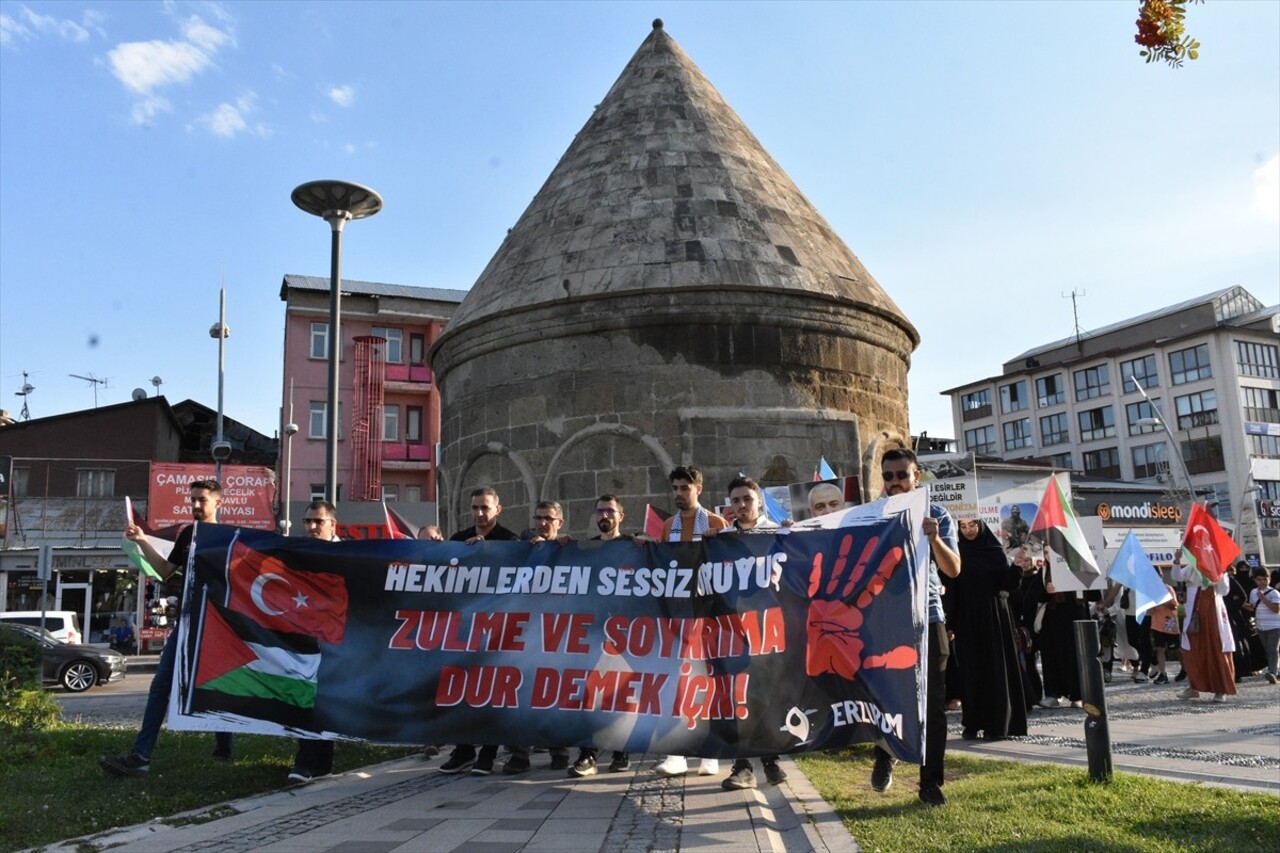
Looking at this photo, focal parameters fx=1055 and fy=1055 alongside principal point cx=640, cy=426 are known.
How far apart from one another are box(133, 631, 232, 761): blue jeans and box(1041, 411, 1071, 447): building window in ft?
231

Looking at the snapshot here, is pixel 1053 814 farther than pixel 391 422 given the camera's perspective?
No

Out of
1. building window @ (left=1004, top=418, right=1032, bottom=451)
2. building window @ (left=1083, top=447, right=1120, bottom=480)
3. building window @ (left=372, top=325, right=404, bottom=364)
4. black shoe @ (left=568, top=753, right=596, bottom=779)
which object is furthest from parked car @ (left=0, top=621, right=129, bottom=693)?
building window @ (left=1004, top=418, right=1032, bottom=451)

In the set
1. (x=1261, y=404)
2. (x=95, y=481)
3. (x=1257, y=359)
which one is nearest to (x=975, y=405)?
(x=1257, y=359)

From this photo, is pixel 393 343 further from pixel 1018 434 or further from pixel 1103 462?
pixel 1018 434

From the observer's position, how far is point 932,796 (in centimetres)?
564

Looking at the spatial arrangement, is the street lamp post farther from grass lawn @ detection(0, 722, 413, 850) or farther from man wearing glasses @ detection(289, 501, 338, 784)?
man wearing glasses @ detection(289, 501, 338, 784)

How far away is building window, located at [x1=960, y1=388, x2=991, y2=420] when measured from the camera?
77.0m

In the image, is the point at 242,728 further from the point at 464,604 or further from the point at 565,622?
the point at 565,622

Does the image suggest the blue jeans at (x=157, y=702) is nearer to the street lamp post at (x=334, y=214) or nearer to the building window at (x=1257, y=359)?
the street lamp post at (x=334, y=214)

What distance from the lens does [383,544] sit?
7.32 m

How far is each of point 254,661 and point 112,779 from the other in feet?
3.57

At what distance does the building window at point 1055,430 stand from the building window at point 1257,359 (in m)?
11.3

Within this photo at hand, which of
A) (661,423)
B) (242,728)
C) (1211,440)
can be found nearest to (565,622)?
(242,728)

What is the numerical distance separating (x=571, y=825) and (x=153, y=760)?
149 inches
